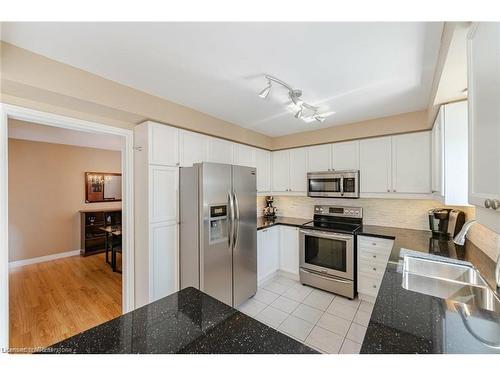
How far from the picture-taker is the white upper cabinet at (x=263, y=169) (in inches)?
139

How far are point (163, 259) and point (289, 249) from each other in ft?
6.45

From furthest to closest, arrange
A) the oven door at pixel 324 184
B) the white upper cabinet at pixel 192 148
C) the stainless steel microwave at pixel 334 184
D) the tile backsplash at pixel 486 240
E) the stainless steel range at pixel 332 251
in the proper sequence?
1. the oven door at pixel 324 184
2. the stainless steel microwave at pixel 334 184
3. the stainless steel range at pixel 332 251
4. the white upper cabinet at pixel 192 148
5. the tile backsplash at pixel 486 240

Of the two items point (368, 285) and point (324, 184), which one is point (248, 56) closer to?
point (324, 184)

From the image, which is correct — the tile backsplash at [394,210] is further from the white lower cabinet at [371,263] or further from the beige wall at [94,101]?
the beige wall at [94,101]

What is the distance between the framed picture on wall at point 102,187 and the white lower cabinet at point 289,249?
4.45 metres

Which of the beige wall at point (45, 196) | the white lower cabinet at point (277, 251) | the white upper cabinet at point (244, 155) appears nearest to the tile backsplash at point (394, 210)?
the white lower cabinet at point (277, 251)

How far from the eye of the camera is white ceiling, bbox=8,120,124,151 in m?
3.23

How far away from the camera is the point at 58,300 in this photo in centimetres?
271

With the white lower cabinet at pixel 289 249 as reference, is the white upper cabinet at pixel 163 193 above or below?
above

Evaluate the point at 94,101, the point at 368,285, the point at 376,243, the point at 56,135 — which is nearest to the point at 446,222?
the point at 376,243

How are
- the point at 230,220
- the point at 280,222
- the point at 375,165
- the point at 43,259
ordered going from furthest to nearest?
the point at 43,259 < the point at 280,222 < the point at 375,165 < the point at 230,220

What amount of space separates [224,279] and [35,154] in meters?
4.74

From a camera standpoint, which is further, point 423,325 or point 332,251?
point 332,251
